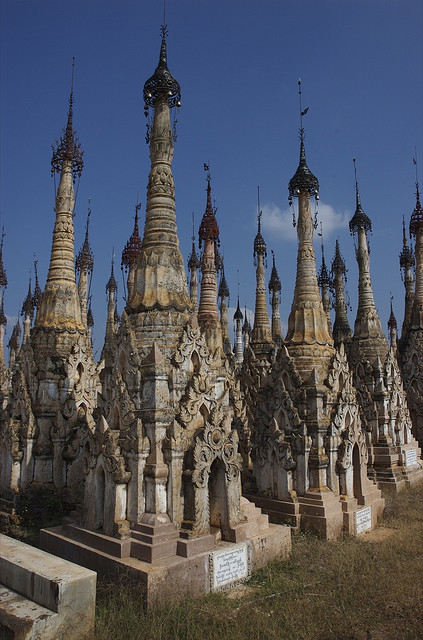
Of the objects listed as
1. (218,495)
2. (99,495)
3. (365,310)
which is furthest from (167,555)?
(365,310)

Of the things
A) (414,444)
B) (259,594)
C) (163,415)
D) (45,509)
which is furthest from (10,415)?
(414,444)

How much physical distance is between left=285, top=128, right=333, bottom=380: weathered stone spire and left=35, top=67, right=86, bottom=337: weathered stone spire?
7.30 m

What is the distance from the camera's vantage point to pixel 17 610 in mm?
7703

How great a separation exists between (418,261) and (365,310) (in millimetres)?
7570

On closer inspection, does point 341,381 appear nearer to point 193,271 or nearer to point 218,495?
point 218,495

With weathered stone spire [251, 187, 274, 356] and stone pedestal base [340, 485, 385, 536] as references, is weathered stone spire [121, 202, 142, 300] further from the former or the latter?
stone pedestal base [340, 485, 385, 536]

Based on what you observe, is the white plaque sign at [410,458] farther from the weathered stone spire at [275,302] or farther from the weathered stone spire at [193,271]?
the weathered stone spire at [193,271]

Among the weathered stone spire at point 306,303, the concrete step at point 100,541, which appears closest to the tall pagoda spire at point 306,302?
the weathered stone spire at point 306,303

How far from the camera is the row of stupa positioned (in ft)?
34.9

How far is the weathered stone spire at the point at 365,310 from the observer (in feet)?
77.9

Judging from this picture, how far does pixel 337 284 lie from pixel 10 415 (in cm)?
2245

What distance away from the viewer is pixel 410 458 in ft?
73.3

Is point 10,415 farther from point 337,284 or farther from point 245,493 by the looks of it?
point 337,284

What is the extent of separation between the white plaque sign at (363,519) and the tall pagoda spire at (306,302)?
4188mm
